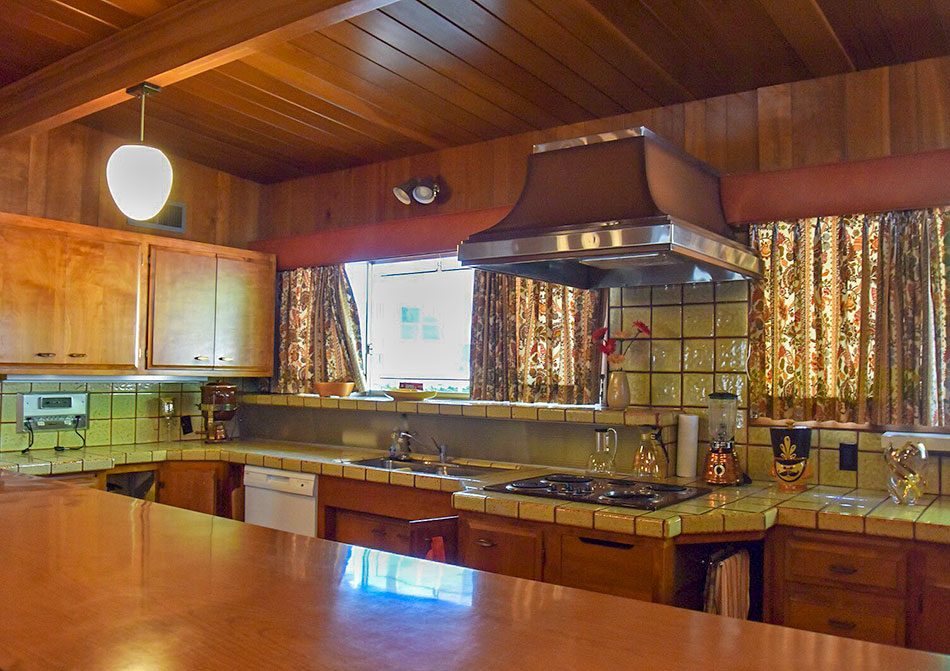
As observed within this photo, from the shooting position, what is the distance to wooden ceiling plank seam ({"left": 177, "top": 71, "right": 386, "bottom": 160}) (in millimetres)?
3568

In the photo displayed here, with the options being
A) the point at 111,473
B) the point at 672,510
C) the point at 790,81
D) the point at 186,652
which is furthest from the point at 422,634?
the point at 111,473

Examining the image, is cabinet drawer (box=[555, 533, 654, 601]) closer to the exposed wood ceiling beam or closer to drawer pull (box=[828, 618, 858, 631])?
drawer pull (box=[828, 618, 858, 631])

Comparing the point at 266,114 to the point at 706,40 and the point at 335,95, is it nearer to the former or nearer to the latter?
the point at 335,95

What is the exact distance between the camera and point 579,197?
9.97 feet

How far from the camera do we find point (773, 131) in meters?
3.34

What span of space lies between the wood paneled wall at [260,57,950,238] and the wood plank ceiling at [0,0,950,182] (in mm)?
72

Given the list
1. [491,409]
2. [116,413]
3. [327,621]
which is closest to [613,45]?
[491,409]

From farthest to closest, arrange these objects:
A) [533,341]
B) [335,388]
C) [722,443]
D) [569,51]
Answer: [335,388], [533,341], [722,443], [569,51]

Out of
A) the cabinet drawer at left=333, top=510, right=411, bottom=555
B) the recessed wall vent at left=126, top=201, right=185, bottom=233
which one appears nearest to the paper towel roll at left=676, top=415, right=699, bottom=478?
the cabinet drawer at left=333, top=510, right=411, bottom=555

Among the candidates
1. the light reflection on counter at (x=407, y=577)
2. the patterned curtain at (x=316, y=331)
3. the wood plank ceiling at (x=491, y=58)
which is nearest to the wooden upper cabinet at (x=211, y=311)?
the patterned curtain at (x=316, y=331)

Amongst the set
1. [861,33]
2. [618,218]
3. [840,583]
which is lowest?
[840,583]

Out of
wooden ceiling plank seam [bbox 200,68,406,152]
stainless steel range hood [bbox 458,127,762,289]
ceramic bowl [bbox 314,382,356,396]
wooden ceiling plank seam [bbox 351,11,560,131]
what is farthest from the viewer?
ceramic bowl [bbox 314,382,356,396]

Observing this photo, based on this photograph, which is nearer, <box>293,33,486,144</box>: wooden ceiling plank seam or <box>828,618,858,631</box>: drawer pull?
<box>828,618,858,631</box>: drawer pull

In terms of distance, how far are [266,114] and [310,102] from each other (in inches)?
12.7
